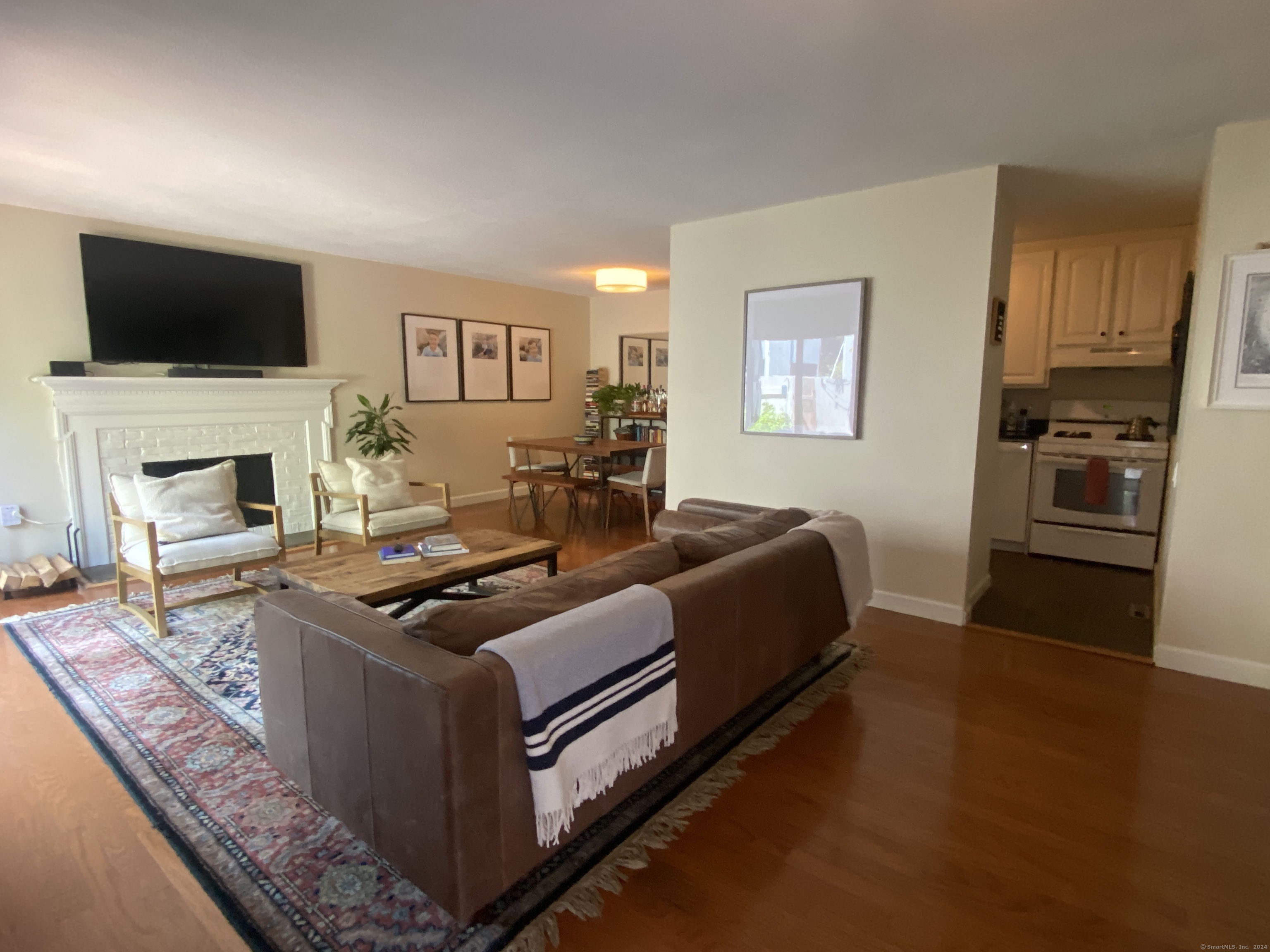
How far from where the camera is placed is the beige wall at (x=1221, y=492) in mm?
2598

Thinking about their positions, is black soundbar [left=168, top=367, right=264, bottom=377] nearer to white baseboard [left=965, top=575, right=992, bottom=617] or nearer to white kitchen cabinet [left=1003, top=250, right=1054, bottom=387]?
white baseboard [left=965, top=575, right=992, bottom=617]

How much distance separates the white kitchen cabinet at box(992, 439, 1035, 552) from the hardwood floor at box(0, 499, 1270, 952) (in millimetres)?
2204

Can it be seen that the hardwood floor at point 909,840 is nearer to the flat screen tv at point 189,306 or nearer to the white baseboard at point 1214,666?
the white baseboard at point 1214,666

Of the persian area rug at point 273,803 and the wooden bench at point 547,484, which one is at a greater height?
the wooden bench at point 547,484

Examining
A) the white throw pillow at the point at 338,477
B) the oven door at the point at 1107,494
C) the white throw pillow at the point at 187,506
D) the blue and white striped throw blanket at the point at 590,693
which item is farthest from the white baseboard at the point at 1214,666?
the white throw pillow at the point at 187,506

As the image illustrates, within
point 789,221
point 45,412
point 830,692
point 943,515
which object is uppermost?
point 789,221

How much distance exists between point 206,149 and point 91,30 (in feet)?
3.34

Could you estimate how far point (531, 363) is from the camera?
23.6 feet

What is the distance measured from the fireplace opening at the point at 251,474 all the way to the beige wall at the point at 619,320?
13.0 ft

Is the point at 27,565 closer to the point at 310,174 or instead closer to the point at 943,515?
the point at 310,174

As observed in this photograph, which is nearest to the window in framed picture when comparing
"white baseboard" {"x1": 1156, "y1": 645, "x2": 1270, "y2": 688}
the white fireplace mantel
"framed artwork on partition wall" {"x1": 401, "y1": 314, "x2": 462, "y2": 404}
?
"white baseboard" {"x1": 1156, "y1": 645, "x2": 1270, "y2": 688}

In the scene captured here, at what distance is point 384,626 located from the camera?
162 cm

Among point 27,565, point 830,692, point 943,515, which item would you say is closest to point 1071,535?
point 943,515

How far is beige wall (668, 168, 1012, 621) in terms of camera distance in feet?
10.5
